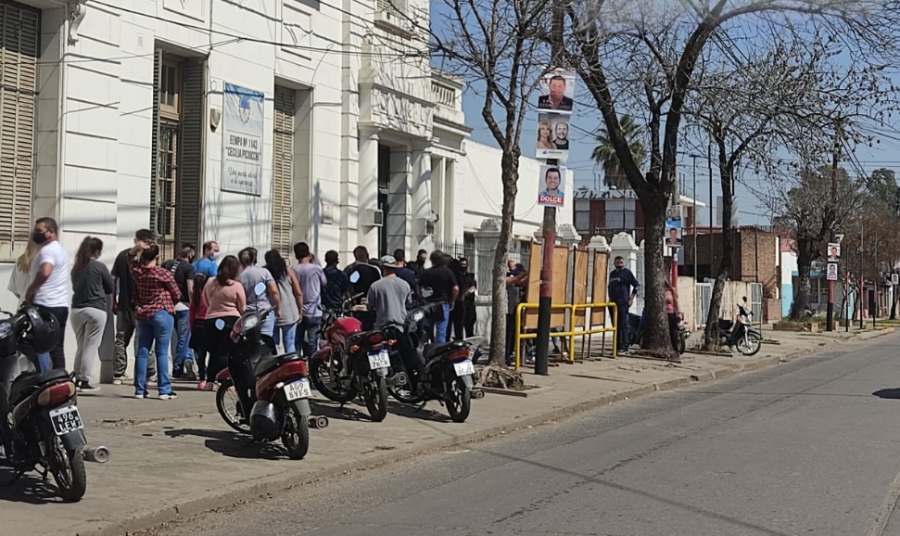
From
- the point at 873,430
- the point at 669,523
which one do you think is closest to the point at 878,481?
the point at 669,523

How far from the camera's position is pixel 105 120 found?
1420cm

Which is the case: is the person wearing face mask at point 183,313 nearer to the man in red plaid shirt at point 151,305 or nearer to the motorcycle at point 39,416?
the man in red plaid shirt at point 151,305

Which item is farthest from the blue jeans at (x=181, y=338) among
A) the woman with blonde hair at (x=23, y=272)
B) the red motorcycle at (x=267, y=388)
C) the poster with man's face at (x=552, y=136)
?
the poster with man's face at (x=552, y=136)

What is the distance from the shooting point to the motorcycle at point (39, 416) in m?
7.53

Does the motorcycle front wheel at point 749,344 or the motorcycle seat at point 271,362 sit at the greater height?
the motorcycle seat at point 271,362

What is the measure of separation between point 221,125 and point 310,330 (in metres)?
3.84

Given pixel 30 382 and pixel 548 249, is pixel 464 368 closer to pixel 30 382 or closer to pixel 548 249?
pixel 548 249

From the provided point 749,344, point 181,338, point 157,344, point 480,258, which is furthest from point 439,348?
point 749,344

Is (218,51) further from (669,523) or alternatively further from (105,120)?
(669,523)

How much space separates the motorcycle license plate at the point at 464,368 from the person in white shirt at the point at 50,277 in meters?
4.29

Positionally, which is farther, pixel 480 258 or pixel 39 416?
pixel 480 258

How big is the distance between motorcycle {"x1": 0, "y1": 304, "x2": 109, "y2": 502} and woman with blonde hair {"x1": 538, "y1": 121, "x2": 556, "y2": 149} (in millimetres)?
9274

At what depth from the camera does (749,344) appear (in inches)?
998

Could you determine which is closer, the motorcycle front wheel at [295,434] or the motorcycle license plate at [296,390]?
the motorcycle license plate at [296,390]
